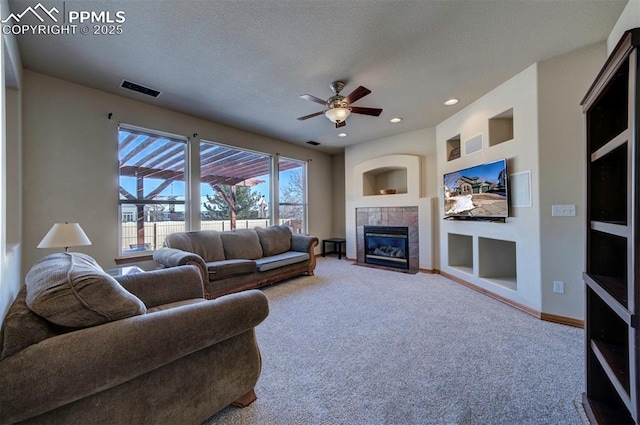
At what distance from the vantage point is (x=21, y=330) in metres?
0.97

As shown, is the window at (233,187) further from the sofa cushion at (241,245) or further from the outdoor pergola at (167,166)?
the sofa cushion at (241,245)

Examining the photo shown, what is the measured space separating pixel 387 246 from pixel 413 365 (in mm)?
3740

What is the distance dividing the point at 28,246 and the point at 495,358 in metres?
4.77

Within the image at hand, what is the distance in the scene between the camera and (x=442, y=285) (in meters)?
4.08

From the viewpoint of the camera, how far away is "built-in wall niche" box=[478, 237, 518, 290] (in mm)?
3760

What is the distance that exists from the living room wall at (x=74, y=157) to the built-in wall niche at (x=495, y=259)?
5066 mm

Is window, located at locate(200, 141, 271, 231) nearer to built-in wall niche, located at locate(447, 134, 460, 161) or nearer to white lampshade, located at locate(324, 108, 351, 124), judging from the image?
white lampshade, located at locate(324, 108, 351, 124)

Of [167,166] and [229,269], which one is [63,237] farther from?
[167,166]

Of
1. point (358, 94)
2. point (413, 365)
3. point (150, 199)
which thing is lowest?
point (413, 365)

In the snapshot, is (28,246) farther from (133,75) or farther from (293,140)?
(293,140)

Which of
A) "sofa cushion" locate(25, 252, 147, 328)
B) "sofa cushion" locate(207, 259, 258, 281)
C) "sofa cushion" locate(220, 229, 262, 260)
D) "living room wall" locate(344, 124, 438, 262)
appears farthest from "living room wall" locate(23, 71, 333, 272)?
"living room wall" locate(344, 124, 438, 262)

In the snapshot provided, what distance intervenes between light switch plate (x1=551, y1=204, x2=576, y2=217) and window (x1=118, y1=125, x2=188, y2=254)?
494cm

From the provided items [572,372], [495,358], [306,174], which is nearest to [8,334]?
[495,358]

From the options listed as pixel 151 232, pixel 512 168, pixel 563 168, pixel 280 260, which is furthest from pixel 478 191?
pixel 151 232
